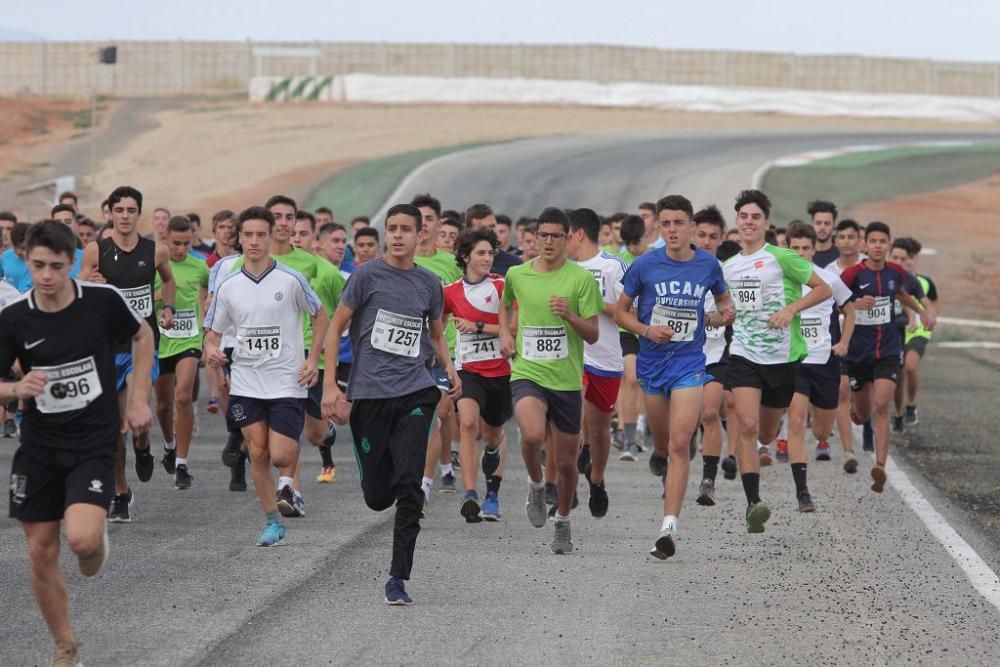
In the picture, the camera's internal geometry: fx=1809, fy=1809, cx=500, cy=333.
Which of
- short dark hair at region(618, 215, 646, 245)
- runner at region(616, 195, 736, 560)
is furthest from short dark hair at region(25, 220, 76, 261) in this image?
short dark hair at region(618, 215, 646, 245)

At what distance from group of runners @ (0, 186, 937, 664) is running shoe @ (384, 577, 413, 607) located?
0.4 inches

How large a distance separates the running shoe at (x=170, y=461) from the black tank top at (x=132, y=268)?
1.70 meters

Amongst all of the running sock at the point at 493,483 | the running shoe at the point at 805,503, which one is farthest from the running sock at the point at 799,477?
the running sock at the point at 493,483

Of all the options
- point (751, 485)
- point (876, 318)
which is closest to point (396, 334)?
point (751, 485)

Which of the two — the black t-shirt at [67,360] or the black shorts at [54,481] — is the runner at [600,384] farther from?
the black shorts at [54,481]

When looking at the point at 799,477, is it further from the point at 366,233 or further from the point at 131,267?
the point at 131,267

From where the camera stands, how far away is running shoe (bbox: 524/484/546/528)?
1100 cm

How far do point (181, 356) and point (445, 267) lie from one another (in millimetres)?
2291

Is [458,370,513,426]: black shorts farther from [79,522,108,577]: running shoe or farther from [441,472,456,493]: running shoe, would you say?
[79,522,108,577]: running shoe

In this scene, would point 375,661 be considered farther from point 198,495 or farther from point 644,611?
point 198,495

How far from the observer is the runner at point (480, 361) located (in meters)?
11.9

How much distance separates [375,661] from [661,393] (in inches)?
155

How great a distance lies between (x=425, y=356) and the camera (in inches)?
374

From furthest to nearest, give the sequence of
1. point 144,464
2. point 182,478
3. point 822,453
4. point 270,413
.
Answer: point 822,453 < point 182,478 < point 144,464 < point 270,413
